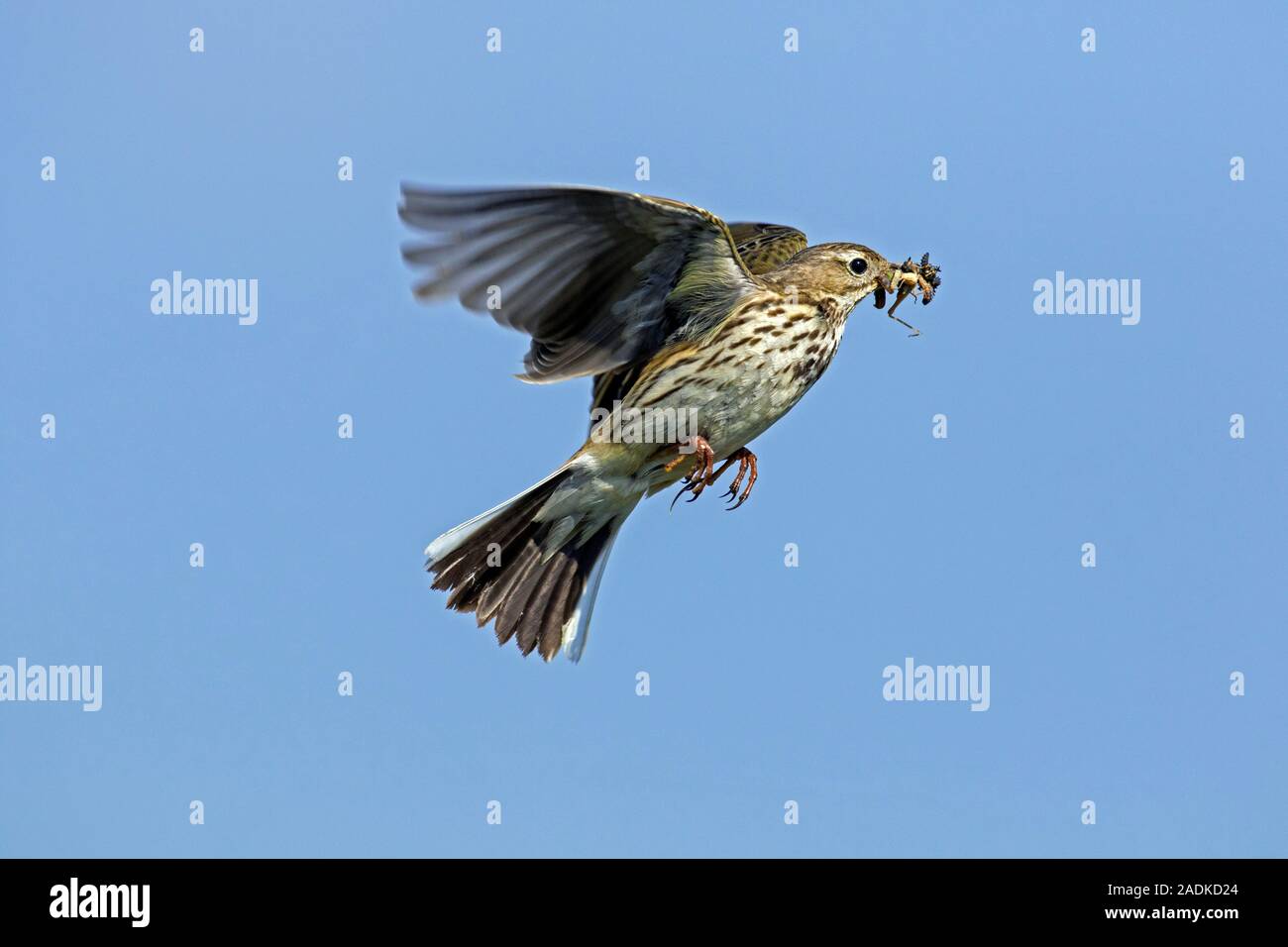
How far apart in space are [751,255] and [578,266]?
170cm

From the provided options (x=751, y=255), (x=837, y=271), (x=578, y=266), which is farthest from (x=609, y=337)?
(x=751, y=255)

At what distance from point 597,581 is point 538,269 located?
1730mm

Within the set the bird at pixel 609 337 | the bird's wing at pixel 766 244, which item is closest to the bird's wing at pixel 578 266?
the bird at pixel 609 337

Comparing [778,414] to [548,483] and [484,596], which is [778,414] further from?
[484,596]

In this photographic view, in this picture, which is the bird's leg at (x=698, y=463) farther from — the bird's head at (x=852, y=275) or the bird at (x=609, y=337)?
the bird's head at (x=852, y=275)

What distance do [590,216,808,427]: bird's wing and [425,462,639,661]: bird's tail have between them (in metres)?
0.48

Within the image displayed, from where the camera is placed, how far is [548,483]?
26.1ft

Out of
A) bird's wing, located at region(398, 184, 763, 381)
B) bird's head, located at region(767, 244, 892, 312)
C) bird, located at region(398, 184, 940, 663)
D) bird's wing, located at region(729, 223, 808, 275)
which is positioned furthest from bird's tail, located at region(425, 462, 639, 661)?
bird's wing, located at region(729, 223, 808, 275)

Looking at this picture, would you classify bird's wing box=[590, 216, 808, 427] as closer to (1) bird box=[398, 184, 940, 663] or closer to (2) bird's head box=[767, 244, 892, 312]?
(1) bird box=[398, 184, 940, 663]

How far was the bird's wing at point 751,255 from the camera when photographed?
798 centimetres

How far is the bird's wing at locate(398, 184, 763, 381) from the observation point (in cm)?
706

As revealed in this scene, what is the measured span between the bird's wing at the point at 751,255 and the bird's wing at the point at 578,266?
0.61ft

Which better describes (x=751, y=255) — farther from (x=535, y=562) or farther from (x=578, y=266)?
(x=535, y=562)

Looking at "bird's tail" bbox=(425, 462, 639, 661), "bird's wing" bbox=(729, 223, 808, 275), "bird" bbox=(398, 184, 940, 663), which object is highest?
"bird's wing" bbox=(729, 223, 808, 275)
